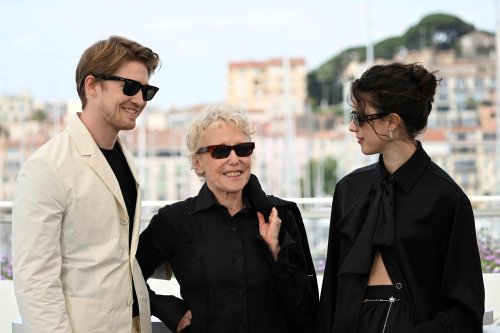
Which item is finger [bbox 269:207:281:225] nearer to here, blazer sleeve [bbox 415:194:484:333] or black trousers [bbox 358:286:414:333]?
black trousers [bbox 358:286:414:333]

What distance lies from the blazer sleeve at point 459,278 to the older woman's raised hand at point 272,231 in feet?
1.66

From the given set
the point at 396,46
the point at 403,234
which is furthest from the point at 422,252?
the point at 396,46

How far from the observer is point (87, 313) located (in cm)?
273

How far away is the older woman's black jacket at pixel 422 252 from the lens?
8.74ft

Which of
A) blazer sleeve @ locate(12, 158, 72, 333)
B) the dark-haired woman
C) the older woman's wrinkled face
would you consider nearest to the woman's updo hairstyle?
the dark-haired woman

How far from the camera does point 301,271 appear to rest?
292 centimetres

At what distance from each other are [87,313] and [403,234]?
0.93 meters

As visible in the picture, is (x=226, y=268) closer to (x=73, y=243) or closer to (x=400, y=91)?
(x=73, y=243)

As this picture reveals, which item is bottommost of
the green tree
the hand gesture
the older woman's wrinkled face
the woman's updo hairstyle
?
the green tree

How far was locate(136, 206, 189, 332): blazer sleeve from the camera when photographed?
2.99m

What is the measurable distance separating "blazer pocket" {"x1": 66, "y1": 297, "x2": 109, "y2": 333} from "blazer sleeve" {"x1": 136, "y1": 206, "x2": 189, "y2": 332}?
296mm

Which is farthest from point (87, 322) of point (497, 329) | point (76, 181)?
point (497, 329)

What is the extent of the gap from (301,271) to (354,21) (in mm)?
80922

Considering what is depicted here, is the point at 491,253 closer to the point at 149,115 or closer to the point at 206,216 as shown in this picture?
the point at 206,216
